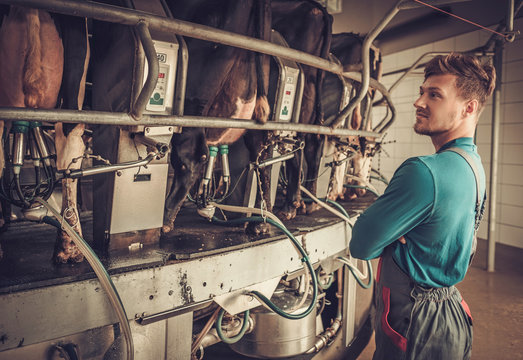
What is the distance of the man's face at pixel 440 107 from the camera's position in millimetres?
1309

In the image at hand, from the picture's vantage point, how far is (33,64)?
1.39m

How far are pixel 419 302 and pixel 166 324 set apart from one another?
0.98 meters

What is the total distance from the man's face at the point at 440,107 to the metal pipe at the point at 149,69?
0.97 meters

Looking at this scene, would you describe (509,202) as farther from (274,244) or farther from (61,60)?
(61,60)

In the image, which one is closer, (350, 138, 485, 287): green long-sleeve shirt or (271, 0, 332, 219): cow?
(350, 138, 485, 287): green long-sleeve shirt

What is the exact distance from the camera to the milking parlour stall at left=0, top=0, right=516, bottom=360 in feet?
4.22

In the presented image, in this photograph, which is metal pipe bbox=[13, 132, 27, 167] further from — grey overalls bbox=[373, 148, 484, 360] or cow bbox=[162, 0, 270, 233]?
grey overalls bbox=[373, 148, 484, 360]

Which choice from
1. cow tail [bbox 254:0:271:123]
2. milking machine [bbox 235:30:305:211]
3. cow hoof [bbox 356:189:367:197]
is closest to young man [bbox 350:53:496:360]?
cow tail [bbox 254:0:271:123]

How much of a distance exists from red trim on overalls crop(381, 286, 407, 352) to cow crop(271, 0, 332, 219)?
4.20 ft

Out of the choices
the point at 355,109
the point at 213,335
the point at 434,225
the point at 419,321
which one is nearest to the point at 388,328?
the point at 419,321

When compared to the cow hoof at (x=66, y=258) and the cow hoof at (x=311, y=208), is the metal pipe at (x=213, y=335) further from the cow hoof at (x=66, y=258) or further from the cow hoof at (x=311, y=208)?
the cow hoof at (x=311, y=208)

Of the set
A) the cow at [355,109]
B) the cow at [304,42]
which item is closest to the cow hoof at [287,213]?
the cow at [304,42]

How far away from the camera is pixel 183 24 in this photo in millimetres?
1405

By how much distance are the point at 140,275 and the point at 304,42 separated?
194 centimetres
